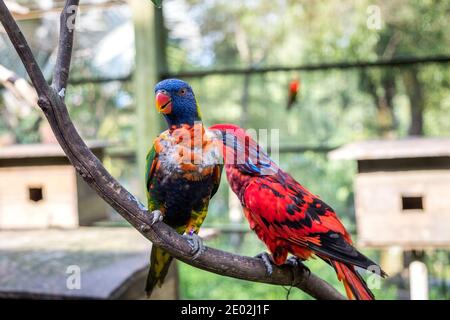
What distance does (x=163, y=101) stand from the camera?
0.70 meters

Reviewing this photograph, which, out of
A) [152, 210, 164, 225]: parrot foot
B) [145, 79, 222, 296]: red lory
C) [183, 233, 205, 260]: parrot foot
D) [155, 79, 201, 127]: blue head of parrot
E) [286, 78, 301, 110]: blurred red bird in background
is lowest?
[183, 233, 205, 260]: parrot foot

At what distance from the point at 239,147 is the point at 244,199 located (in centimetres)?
9

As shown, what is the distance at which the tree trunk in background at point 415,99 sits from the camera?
2430 mm

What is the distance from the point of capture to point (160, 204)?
2.54 ft

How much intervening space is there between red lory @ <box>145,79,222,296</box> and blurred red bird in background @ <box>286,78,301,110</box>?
5.26 feet

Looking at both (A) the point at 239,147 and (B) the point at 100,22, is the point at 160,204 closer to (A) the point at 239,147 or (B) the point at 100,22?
(A) the point at 239,147

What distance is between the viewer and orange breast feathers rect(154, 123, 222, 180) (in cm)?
73

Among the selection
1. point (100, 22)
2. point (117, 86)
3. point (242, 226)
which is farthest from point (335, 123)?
point (100, 22)

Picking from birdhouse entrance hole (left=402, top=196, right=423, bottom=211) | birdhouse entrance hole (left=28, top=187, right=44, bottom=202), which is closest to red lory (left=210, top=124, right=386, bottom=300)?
birdhouse entrance hole (left=402, top=196, right=423, bottom=211)

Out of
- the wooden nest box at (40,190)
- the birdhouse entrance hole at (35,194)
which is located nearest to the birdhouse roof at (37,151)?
the wooden nest box at (40,190)

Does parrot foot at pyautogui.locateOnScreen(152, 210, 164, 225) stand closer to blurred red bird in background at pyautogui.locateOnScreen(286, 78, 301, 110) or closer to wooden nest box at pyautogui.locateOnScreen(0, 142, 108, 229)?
wooden nest box at pyautogui.locateOnScreen(0, 142, 108, 229)

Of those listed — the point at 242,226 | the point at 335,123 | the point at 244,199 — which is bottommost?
the point at 242,226

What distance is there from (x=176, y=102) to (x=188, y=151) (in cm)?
8
